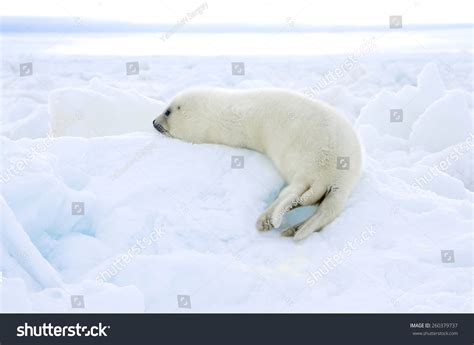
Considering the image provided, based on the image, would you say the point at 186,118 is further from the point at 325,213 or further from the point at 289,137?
the point at 325,213

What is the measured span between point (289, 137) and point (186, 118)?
923mm

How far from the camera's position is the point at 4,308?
2.64 meters

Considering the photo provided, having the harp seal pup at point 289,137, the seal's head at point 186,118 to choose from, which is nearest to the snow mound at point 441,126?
the harp seal pup at point 289,137

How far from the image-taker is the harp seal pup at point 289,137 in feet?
11.2

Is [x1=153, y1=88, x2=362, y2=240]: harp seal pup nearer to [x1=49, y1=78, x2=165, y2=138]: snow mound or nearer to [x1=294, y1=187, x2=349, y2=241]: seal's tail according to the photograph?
[x1=294, y1=187, x2=349, y2=241]: seal's tail

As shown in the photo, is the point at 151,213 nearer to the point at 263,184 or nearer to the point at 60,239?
the point at 60,239

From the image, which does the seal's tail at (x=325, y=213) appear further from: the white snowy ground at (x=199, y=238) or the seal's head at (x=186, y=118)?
the seal's head at (x=186, y=118)

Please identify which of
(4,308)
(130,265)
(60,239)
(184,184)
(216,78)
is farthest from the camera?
(216,78)

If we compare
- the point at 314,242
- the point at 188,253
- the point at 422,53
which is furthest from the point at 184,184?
the point at 422,53

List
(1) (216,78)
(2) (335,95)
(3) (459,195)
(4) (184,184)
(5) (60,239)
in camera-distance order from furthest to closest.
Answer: (1) (216,78) → (2) (335,95) → (3) (459,195) → (4) (184,184) → (5) (60,239)

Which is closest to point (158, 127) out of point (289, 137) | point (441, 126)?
point (289, 137)

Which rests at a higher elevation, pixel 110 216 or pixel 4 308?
pixel 110 216

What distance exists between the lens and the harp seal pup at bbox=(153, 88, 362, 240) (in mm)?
3408

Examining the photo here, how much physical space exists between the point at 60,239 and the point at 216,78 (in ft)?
18.1
